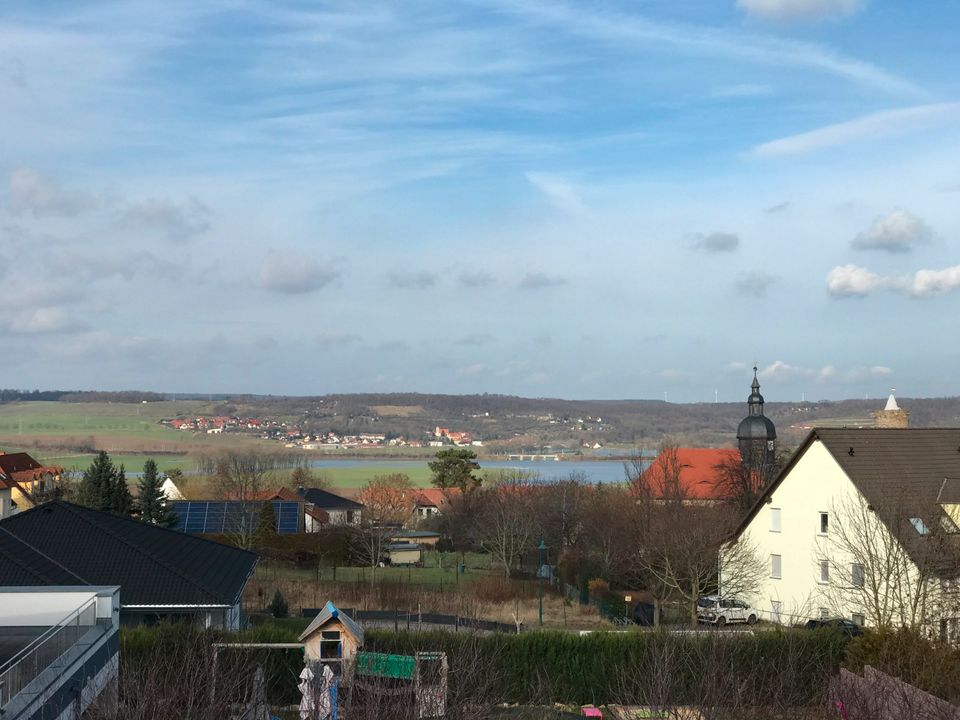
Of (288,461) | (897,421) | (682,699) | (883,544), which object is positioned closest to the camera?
(682,699)

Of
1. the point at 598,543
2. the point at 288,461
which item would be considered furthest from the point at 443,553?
the point at 288,461

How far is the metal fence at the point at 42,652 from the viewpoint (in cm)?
1371

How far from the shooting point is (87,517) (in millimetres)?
29406

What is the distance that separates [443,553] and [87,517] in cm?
3685

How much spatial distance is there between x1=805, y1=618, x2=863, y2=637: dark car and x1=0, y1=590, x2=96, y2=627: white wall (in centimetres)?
1668

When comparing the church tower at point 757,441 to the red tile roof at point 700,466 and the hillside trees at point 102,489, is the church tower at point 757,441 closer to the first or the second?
the red tile roof at point 700,466

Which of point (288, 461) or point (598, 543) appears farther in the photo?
point (288, 461)

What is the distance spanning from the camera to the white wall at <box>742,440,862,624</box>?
114 feet

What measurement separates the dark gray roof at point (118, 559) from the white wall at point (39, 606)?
4673 millimetres

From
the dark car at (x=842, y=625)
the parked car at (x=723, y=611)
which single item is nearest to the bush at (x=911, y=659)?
the dark car at (x=842, y=625)

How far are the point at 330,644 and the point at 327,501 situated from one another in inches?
2592

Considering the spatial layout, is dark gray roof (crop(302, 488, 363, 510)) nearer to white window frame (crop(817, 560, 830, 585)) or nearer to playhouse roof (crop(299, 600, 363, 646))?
white window frame (crop(817, 560, 830, 585))

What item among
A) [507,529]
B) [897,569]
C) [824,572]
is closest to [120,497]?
[507,529]

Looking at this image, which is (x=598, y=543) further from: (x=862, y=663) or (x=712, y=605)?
(x=862, y=663)
